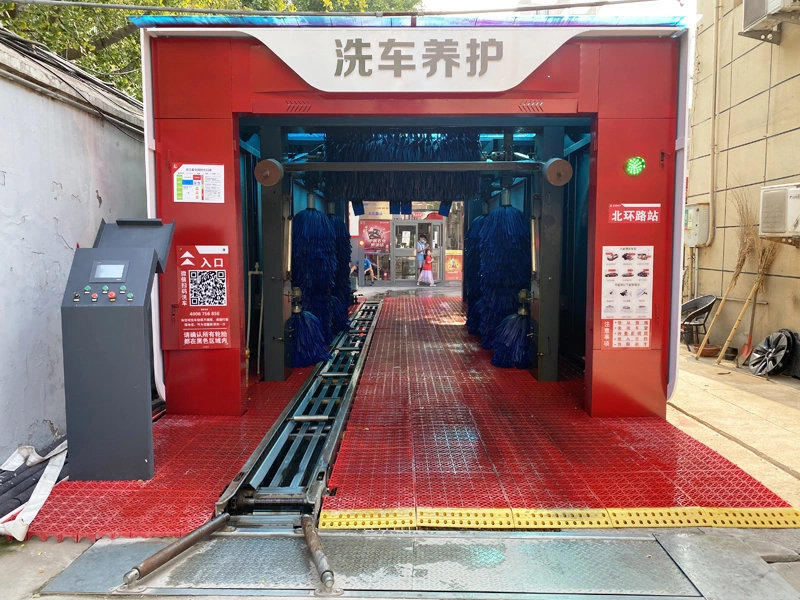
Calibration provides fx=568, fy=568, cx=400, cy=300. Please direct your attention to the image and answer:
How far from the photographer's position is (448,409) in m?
5.07

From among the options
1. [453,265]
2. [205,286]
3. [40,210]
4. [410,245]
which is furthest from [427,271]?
[40,210]

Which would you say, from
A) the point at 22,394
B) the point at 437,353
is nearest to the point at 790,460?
the point at 437,353

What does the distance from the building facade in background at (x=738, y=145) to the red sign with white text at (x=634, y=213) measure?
314cm

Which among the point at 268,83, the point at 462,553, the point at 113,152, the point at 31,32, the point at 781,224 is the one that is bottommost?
the point at 462,553

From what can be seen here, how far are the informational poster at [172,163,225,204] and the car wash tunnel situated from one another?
2 centimetres

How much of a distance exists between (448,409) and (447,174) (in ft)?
11.8

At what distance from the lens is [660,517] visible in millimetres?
3139

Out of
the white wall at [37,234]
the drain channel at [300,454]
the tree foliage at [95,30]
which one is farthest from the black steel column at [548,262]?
the tree foliage at [95,30]

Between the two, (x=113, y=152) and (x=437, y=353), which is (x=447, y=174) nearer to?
(x=437, y=353)

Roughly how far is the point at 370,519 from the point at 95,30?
9261mm

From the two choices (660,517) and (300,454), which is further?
(300,454)

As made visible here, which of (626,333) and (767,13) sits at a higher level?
(767,13)

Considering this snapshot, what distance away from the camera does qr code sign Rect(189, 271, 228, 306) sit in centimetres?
467

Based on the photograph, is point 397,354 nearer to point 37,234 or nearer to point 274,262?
point 274,262
